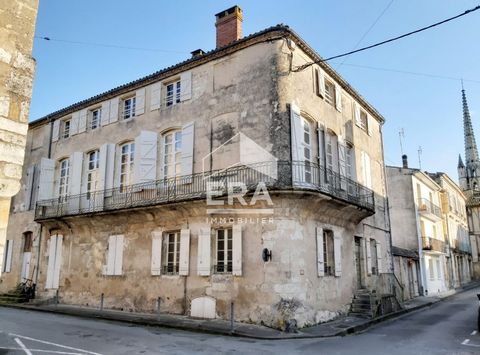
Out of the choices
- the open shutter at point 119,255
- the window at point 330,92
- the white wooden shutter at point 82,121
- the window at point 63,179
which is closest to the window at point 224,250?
the open shutter at point 119,255

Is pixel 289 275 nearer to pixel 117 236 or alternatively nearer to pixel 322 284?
pixel 322 284

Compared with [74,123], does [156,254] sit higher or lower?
lower

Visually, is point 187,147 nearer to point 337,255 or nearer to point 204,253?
point 204,253

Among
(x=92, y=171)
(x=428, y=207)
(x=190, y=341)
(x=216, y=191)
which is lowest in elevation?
(x=190, y=341)

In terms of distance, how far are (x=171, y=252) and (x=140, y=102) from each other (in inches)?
261

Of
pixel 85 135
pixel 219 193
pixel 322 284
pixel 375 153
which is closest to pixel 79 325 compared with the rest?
pixel 219 193

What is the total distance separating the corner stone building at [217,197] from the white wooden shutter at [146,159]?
0.18 feet

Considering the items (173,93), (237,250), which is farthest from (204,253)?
(173,93)

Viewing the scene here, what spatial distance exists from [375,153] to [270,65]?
29.0 feet

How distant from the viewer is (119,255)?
15.7 meters

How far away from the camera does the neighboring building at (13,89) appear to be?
3969 millimetres

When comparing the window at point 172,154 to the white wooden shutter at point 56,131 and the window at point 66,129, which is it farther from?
the white wooden shutter at point 56,131

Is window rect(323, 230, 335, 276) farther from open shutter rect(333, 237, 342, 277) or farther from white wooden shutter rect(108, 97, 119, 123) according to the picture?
white wooden shutter rect(108, 97, 119, 123)

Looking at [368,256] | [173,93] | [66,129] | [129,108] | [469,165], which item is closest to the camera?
[173,93]
